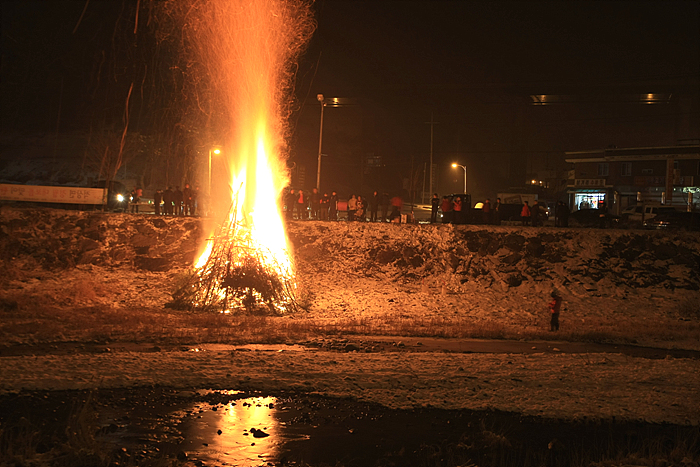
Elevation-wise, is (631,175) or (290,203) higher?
(631,175)

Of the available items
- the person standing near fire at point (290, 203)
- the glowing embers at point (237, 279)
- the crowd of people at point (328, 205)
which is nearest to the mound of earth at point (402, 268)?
the glowing embers at point (237, 279)

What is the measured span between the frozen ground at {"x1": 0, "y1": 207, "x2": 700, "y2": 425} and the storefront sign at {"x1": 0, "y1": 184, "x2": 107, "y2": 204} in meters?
5.49

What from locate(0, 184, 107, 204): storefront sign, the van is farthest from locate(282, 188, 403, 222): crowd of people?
the van

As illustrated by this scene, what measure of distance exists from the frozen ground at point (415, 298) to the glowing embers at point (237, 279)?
1.33 m

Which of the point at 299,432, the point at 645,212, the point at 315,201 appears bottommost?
the point at 299,432

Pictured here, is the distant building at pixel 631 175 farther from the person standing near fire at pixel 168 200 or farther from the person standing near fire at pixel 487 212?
the person standing near fire at pixel 168 200

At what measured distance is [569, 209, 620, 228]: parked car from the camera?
35.3 m

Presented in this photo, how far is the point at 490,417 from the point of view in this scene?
8.37 meters

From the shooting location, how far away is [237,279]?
1867cm

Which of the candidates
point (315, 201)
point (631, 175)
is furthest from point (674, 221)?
point (631, 175)

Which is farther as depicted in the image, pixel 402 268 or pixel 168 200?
pixel 168 200

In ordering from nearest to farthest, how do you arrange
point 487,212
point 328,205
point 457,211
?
point 457,211, point 487,212, point 328,205

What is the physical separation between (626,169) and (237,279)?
5987cm

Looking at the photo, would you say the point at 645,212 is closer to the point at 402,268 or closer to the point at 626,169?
the point at 402,268
